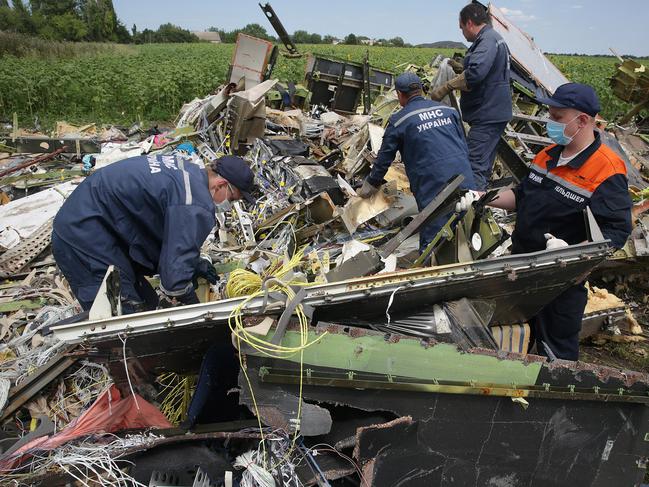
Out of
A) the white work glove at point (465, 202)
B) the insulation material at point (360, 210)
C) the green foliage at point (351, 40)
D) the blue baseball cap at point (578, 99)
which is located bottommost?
the insulation material at point (360, 210)

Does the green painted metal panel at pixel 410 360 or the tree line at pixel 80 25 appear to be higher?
the tree line at pixel 80 25

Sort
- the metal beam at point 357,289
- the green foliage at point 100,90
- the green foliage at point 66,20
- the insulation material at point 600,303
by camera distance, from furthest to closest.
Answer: the green foliage at point 66,20 < the green foliage at point 100,90 < the insulation material at point 600,303 < the metal beam at point 357,289

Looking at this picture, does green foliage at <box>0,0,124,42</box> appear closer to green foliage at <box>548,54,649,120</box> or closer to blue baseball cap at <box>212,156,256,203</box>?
green foliage at <box>548,54,649,120</box>

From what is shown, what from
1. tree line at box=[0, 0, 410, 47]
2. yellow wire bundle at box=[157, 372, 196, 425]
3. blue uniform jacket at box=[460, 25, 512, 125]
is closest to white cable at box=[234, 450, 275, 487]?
yellow wire bundle at box=[157, 372, 196, 425]

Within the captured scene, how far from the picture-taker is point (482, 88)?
4582mm

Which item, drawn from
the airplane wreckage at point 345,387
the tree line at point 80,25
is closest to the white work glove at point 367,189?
the airplane wreckage at point 345,387

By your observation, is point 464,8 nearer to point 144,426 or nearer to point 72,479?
point 144,426

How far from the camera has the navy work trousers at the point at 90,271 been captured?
8.75 feet

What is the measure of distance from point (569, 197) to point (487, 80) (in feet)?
7.52

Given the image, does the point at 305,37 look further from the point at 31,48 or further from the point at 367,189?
the point at 367,189

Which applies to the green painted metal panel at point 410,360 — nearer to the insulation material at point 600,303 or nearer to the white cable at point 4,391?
the white cable at point 4,391

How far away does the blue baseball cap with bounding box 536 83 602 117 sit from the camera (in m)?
2.62

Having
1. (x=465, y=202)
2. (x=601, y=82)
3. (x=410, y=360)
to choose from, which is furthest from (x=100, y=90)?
(x=601, y=82)

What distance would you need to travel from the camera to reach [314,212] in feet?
16.2
